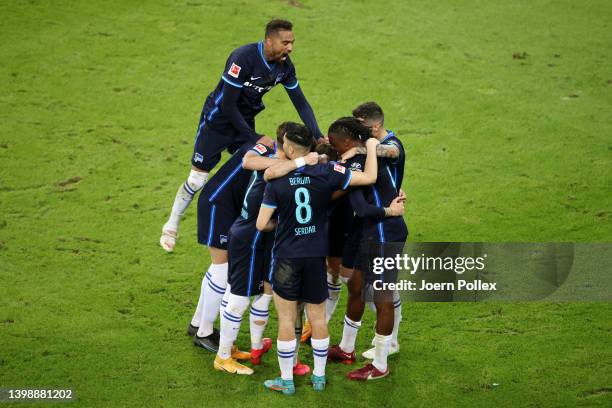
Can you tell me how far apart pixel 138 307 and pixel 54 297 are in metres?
0.71

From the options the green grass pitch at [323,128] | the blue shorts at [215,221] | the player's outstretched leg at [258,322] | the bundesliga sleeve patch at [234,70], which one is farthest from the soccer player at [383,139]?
the green grass pitch at [323,128]

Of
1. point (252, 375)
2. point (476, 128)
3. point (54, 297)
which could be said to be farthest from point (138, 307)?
point (476, 128)

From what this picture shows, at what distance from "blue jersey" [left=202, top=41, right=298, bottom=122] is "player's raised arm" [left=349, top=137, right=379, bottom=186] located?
128cm

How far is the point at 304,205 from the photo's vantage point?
5.26m

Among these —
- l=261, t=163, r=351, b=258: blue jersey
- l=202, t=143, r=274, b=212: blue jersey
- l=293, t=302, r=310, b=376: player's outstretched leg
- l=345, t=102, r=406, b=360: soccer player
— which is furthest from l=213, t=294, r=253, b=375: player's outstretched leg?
l=345, t=102, r=406, b=360: soccer player

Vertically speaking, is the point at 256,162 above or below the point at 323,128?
above

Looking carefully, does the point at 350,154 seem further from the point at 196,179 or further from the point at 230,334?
the point at 196,179

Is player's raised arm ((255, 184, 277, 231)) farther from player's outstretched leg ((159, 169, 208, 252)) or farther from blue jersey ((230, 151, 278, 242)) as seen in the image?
player's outstretched leg ((159, 169, 208, 252))

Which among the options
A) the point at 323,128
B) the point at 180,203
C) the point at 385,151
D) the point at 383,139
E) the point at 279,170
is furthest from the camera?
the point at 323,128

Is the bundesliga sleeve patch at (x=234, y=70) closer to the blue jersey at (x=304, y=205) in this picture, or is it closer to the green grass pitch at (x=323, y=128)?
A: the blue jersey at (x=304, y=205)

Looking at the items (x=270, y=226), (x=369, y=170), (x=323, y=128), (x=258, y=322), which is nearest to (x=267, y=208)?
(x=270, y=226)

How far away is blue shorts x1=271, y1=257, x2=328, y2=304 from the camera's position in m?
5.35

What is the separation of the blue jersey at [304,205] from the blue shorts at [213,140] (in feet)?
4.80

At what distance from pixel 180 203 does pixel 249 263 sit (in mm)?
1468
